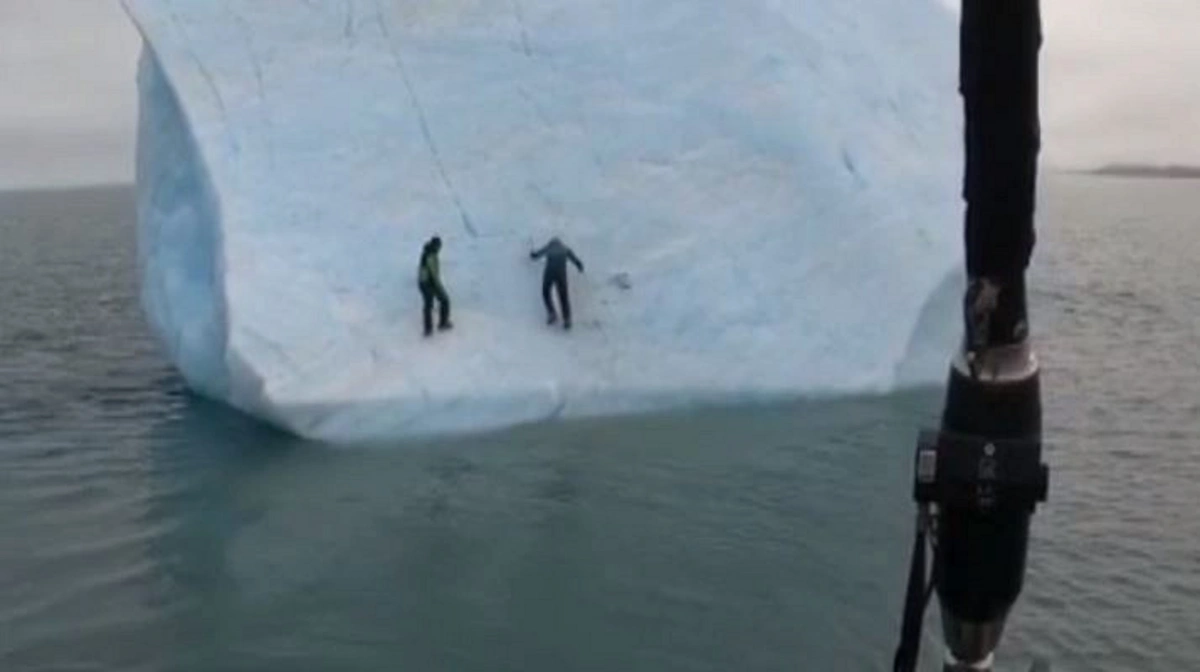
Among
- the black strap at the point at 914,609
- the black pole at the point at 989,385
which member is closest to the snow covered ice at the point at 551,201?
the black strap at the point at 914,609

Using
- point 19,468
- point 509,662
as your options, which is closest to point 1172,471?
point 509,662

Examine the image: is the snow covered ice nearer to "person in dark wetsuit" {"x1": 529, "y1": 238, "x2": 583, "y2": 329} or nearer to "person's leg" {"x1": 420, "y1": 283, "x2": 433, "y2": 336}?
"person's leg" {"x1": 420, "y1": 283, "x2": 433, "y2": 336}

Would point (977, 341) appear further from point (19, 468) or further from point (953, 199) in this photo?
point (953, 199)

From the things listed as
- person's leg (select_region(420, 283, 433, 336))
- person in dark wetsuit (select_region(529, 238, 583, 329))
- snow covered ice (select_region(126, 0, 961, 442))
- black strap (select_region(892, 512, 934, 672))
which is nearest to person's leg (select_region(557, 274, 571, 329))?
person in dark wetsuit (select_region(529, 238, 583, 329))

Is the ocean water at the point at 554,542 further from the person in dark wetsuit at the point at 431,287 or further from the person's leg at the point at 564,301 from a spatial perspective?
the person in dark wetsuit at the point at 431,287

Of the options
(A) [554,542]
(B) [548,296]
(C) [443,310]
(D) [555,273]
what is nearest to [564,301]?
(B) [548,296]

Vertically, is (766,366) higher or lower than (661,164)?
lower
